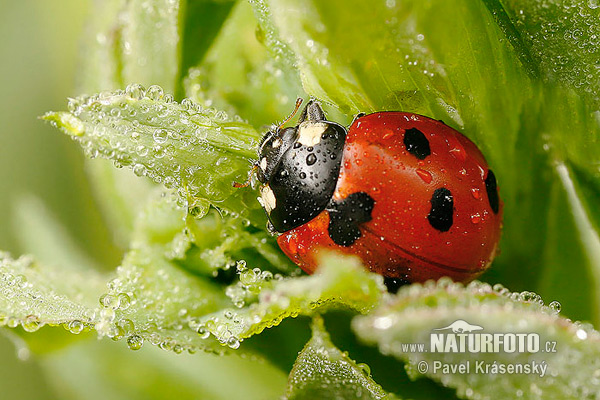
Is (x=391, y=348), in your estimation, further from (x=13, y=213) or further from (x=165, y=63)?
(x=13, y=213)

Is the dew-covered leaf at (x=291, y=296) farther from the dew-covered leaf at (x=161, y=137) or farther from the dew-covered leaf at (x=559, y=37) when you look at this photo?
the dew-covered leaf at (x=559, y=37)

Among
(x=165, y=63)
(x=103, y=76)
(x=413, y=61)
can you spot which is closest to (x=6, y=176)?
(x=103, y=76)

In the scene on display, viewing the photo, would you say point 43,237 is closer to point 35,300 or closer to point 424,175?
point 35,300

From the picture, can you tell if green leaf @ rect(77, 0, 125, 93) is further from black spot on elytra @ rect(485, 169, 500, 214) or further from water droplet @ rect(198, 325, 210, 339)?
black spot on elytra @ rect(485, 169, 500, 214)

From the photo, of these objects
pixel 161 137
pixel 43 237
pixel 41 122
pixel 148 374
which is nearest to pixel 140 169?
pixel 161 137

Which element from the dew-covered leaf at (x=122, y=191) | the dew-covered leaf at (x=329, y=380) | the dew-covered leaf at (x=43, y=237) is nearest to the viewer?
the dew-covered leaf at (x=329, y=380)

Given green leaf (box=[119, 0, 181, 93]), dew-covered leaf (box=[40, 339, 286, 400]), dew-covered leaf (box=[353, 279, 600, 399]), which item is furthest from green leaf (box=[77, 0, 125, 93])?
dew-covered leaf (box=[353, 279, 600, 399])

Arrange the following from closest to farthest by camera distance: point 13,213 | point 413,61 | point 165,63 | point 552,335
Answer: point 552,335, point 413,61, point 165,63, point 13,213

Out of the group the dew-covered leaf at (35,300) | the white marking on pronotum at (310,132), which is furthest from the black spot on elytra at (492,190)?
the dew-covered leaf at (35,300)
